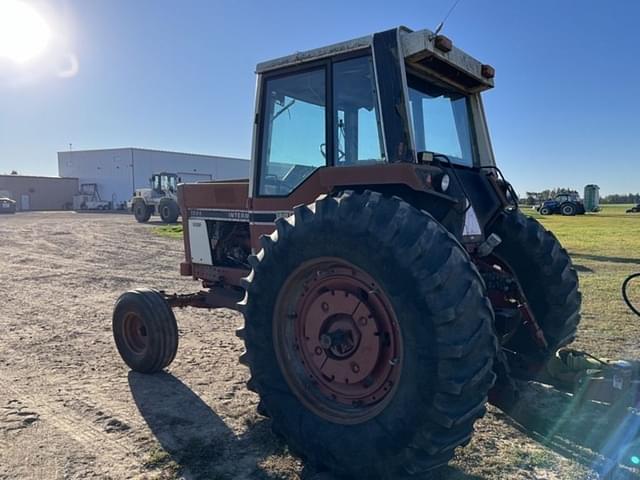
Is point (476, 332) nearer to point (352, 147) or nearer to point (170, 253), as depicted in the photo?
point (352, 147)

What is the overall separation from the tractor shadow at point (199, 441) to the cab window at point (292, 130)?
1.86 m

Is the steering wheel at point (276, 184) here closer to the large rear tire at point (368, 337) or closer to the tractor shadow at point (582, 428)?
the large rear tire at point (368, 337)

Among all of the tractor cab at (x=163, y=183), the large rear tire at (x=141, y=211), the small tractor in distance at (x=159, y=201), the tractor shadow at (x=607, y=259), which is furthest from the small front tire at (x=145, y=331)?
Result: the tractor cab at (x=163, y=183)

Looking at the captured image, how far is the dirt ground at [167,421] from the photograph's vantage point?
3.07 meters

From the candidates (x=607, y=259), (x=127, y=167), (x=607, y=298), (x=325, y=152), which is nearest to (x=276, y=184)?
(x=325, y=152)

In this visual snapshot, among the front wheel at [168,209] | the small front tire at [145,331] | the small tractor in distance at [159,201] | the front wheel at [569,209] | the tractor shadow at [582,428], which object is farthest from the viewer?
the front wheel at [569,209]

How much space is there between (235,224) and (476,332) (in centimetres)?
310

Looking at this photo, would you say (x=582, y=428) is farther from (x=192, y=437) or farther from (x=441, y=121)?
(x=192, y=437)

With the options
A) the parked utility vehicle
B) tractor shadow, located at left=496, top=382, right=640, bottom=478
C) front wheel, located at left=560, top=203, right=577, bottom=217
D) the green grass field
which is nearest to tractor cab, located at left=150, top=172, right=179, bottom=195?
the green grass field

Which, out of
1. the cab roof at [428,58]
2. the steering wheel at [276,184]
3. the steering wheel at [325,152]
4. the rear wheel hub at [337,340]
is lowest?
the rear wheel hub at [337,340]

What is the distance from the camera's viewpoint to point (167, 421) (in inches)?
147

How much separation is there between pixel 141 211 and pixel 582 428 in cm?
2691

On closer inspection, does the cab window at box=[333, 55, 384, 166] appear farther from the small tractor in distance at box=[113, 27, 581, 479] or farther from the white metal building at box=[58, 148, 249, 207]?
the white metal building at box=[58, 148, 249, 207]

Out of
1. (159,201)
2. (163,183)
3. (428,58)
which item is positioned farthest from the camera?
(163,183)
